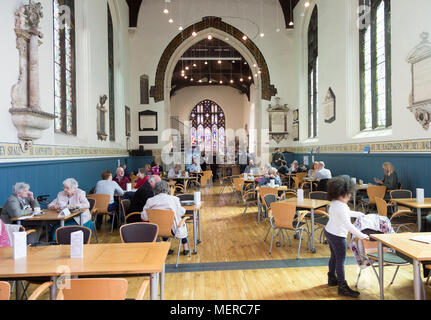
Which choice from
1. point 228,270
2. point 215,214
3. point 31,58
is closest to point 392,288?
point 228,270

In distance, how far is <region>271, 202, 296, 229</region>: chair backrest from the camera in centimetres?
431

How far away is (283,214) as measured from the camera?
4.39 meters

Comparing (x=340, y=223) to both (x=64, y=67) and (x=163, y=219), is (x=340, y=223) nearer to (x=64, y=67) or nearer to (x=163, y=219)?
(x=163, y=219)

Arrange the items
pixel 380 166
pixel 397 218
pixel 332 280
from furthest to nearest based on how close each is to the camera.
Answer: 1. pixel 380 166
2. pixel 397 218
3. pixel 332 280

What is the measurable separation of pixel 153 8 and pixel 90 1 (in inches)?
225

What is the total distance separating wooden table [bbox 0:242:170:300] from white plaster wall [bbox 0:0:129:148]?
3.18m

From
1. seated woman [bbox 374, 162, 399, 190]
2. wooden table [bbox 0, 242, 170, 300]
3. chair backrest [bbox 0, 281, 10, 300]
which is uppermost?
seated woman [bbox 374, 162, 399, 190]

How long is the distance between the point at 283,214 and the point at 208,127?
19852 millimetres

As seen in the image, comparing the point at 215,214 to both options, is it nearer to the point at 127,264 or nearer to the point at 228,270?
the point at 228,270

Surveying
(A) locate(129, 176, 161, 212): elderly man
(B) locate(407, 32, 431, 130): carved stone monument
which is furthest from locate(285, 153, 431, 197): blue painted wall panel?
(A) locate(129, 176, 161, 212): elderly man

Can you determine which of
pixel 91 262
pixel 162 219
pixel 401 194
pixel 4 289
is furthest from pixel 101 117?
pixel 4 289

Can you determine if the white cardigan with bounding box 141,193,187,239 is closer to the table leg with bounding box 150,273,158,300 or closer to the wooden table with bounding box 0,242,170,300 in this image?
the wooden table with bounding box 0,242,170,300

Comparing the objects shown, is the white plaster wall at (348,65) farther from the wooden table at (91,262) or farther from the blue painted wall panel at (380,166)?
the wooden table at (91,262)

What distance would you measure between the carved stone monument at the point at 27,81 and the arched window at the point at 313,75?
9.87 meters
